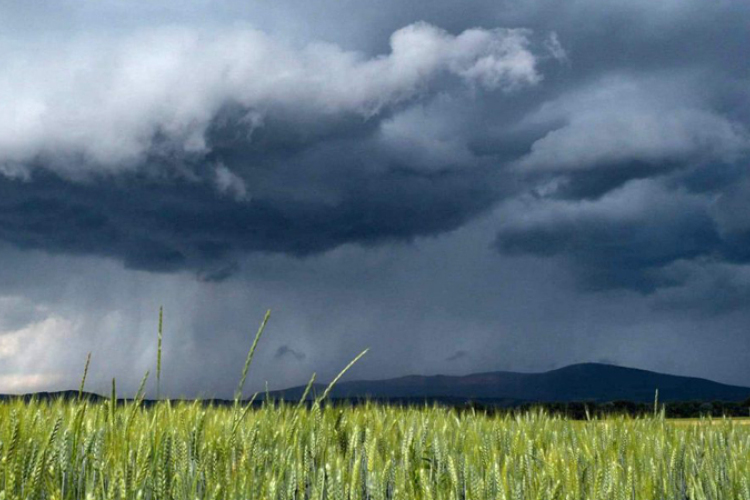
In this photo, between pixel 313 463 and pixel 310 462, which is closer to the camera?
pixel 313 463

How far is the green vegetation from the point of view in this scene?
250 cm

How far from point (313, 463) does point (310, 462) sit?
13 centimetres

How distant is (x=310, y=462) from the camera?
358cm

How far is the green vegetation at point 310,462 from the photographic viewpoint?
2.50 m

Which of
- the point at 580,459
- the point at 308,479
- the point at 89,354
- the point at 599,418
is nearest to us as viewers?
the point at 89,354

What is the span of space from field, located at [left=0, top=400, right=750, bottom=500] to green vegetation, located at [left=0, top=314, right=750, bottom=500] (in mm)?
12

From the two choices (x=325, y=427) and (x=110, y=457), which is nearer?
(x=110, y=457)

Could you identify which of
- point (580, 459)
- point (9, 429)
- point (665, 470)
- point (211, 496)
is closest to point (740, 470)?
point (665, 470)

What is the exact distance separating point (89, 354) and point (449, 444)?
2.76 m

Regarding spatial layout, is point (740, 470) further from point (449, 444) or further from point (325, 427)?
point (325, 427)

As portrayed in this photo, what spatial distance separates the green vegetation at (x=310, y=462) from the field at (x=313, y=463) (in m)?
0.01

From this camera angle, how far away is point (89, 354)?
2.33m

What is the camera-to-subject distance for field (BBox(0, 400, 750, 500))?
8.25ft

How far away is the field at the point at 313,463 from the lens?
99.0 inches
